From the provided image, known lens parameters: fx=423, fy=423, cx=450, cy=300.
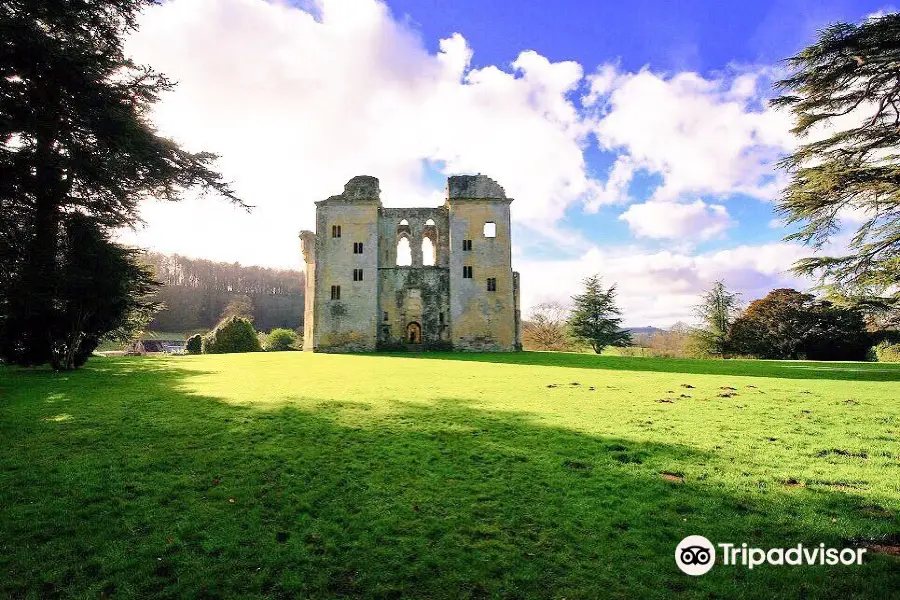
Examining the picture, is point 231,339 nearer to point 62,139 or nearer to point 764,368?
point 62,139

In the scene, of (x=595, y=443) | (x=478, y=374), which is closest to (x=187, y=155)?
(x=478, y=374)

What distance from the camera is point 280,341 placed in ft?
124

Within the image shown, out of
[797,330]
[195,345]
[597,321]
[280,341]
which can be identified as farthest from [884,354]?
[195,345]

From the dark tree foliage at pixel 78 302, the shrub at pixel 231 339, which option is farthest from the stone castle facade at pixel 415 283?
the dark tree foliage at pixel 78 302

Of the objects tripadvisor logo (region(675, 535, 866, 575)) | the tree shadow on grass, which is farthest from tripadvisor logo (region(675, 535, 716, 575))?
the tree shadow on grass

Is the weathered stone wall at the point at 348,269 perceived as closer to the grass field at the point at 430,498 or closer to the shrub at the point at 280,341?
the shrub at the point at 280,341

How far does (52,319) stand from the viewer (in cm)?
1320

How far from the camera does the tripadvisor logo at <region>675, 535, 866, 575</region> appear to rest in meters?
3.52

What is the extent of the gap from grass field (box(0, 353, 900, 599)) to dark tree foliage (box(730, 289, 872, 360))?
28844 mm

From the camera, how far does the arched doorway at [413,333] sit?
108 ft

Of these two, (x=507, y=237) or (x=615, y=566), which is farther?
(x=507, y=237)

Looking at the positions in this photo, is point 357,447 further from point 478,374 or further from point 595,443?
point 478,374

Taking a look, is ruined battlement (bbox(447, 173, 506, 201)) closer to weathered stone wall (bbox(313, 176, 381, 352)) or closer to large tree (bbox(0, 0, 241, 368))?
weathered stone wall (bbox(313, 176, 381, 352))

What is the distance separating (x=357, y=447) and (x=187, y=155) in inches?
391
